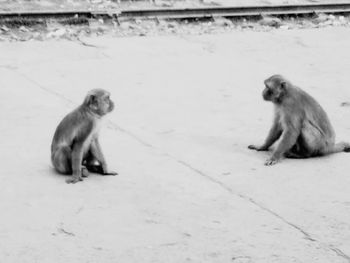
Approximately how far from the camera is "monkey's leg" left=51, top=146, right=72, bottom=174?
21.5 feet

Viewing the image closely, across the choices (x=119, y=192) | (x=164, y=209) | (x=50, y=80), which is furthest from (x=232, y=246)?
Result: (x=50, y=80)

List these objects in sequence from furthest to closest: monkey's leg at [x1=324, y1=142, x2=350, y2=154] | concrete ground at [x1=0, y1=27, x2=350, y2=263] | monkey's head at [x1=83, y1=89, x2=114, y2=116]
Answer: monkey's leg at [x1=324, y1=142, x2=350, y2=154]
monkey's head at [x1=83, y1=89, x2=114, y2=116]
concrete ground at [x1=0, y1=27, x2=350, y2=263]

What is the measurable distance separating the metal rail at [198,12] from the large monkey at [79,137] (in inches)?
254

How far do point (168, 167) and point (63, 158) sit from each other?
97cm

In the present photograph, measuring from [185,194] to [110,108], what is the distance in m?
0.97

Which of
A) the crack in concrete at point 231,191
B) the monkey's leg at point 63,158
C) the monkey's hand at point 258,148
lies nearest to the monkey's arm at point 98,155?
the monkey's leg at point 63,158

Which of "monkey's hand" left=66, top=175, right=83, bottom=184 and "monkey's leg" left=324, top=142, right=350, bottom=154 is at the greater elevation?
"monkey's hand" left=66, top=175, right=83, bottom=184

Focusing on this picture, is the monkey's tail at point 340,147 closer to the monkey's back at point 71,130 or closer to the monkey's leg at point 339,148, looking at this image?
the monkey's leg at point 339,148

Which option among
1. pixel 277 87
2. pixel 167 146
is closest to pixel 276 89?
pixel 277 87

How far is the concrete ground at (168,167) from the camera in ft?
17.7

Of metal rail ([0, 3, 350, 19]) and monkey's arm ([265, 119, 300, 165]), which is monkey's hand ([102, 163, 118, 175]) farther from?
metal rail ([0, 3, 350, 19])

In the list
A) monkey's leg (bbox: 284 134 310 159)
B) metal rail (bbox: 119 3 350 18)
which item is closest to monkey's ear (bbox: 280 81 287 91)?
monkey's leg (bbox: 284 134 310 159)

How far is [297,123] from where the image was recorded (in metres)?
7.29

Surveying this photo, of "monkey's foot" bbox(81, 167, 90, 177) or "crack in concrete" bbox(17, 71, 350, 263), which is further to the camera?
"monkey's foot" bbox(81, 167, 90, 177)
